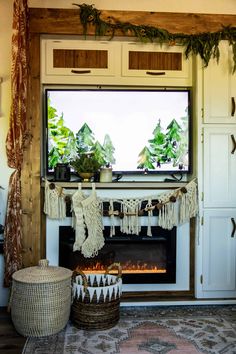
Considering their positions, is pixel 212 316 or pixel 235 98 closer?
pixel 212 316

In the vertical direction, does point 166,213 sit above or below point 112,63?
below

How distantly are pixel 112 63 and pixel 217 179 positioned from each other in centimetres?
139

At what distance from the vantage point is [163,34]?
10.8ft

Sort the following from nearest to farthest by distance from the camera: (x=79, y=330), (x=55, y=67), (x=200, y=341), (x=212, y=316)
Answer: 1. (x=200, y=341)
2. (x=79, y=330)
3. (x=212, y=316)
4. (x=55, y=67)

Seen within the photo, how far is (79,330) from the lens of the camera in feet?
9.37

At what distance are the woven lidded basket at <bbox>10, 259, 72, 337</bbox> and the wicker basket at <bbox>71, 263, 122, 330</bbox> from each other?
0.52 feet

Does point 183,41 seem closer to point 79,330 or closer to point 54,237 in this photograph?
point 54,237

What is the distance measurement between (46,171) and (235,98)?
1.80 m

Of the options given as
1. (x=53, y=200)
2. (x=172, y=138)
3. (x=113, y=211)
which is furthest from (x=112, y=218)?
(x=172, y=138)

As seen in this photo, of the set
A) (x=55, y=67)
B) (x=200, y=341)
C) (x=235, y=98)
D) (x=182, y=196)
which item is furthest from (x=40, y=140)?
(x=200, y=341)

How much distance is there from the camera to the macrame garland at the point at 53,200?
128 inches

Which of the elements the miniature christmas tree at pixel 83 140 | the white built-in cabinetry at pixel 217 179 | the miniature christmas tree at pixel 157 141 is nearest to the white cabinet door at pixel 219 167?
the white built-in cabinetry at pixel 217 179

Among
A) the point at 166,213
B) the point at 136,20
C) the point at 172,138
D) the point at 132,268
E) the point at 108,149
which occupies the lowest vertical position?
the point at 132,268

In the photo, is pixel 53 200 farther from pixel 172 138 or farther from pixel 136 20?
pixel 136 20
